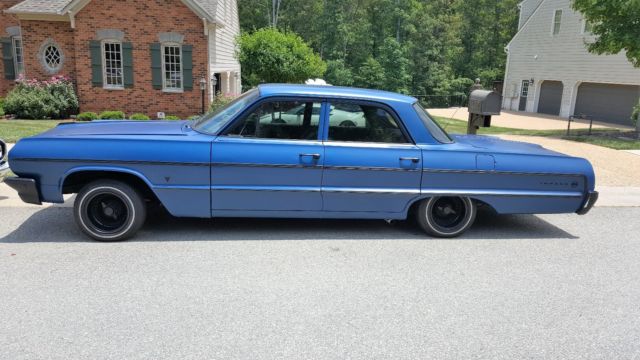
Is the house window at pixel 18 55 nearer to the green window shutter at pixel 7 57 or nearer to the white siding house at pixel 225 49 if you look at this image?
the green window shutter at pixel 7 57

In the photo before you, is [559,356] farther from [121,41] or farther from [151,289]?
[121,41]

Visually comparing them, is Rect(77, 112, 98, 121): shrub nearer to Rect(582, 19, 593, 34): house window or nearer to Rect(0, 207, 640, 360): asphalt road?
Rect(0, 207, 640, 360): asphalt road

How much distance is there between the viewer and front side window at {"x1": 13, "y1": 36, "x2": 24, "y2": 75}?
750 inches

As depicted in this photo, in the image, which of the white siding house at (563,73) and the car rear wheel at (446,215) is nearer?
the car rear wheel at (446,215)

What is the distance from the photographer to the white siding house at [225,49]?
19.2m

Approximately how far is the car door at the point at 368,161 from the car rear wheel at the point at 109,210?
6.51 ft

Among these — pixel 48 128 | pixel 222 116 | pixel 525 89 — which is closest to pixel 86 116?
pixel 48 128

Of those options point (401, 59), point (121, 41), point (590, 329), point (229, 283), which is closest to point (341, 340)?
point (229, 283)

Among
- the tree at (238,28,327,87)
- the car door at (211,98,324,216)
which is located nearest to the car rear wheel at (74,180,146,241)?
the car door at (211,98,324,216)

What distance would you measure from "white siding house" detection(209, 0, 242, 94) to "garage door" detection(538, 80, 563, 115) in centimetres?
1848

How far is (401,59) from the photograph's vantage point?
127ft

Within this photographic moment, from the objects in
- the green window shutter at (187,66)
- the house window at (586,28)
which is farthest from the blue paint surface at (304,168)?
the house window at (586,28)

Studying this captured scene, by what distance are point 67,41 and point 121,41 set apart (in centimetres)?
237

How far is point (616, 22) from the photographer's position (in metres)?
16.0
